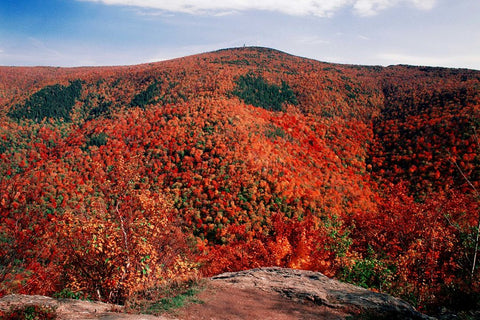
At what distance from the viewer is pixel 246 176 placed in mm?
64500

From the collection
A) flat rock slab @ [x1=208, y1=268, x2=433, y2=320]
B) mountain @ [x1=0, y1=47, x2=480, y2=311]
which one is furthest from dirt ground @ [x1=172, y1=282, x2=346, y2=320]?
mountain @ [x1=0, y1=47, x2=480, y2=311]

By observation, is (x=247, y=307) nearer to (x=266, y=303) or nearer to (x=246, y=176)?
(x=266, y=303)

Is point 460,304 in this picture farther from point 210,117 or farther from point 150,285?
point 210,117

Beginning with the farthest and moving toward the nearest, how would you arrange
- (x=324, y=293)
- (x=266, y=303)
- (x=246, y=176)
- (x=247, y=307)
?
(x=246, y=176)
(x=324, y=293)
(x=266, y=303)
(x=247, y=307)

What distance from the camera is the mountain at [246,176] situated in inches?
774

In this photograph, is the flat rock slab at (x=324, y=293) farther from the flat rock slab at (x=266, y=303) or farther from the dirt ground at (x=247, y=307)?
the dirt ground at (x=247, y=307)

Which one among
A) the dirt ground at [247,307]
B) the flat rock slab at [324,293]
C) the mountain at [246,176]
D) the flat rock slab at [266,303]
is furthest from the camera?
the mountain at [246,176]

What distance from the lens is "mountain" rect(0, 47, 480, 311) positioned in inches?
774

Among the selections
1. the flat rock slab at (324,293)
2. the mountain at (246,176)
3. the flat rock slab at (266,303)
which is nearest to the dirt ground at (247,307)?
the flat rock slab at (266,303)

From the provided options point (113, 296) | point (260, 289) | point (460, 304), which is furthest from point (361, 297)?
point (113, 296)

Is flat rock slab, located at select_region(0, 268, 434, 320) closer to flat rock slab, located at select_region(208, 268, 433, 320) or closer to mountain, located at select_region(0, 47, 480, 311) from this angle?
flat rock slab, located at select_region(208, 268, 433, 320)

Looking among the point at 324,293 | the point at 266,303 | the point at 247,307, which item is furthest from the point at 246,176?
the point at 247,307

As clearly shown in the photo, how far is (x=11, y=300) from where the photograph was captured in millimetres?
10688

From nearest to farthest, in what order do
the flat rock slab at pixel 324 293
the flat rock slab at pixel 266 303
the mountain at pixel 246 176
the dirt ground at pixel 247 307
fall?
the flat rock slab at pixel 266 303 < the dirt ground at pixel 247 307 < the flat rock slab at pixel 324 293 < the mountain at pixel 246 176
